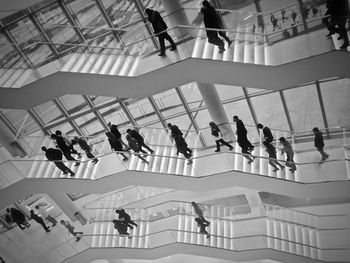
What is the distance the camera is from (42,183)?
19000mm

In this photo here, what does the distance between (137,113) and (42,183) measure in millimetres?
5153

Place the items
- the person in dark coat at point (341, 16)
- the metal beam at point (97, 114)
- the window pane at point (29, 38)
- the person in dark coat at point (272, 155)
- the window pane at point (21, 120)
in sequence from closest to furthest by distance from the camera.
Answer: the person in dark coat at point (341, 16)
the person in dark coat at point (272, 155)
the window pane at point (29, 38)
the metal beam at point (97, 114)
the window pane at point (21, 120)

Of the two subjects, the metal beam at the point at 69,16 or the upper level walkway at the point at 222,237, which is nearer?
the metal beam at the point at 69,16

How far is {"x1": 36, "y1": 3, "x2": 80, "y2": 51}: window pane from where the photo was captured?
17044mm

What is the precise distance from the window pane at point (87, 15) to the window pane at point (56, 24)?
464 mm

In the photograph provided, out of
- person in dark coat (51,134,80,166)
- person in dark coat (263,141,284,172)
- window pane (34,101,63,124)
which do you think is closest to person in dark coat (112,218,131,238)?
person in dark coat (51,134,80,166)

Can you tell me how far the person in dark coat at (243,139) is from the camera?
1496cm

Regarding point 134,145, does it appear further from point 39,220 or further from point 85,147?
point 39,220

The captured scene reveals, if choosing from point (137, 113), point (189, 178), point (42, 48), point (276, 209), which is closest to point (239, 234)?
point (276, 209)

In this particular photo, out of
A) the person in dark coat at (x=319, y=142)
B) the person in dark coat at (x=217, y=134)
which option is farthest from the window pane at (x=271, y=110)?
the person in dark coat at (x=319, y=142)

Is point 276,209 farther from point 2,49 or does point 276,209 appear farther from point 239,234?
point 2,49

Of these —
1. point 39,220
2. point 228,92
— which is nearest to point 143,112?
point 228,92

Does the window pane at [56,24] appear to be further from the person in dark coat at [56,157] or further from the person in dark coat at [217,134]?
the person in dark coat at [217,134]

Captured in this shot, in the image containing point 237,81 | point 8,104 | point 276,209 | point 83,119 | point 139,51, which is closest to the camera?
point 237,81
